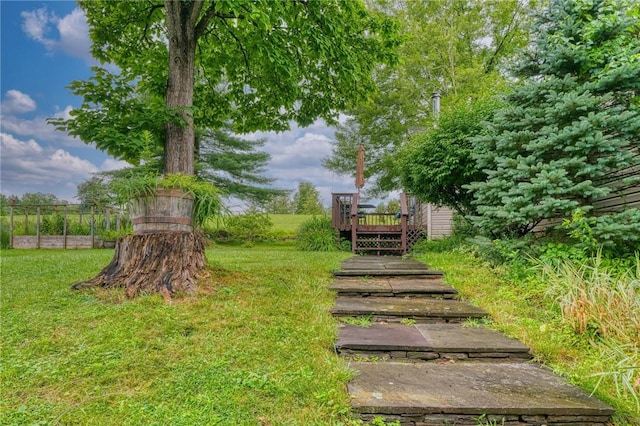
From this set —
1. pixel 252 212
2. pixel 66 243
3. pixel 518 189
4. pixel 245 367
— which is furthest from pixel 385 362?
pixel 66 243

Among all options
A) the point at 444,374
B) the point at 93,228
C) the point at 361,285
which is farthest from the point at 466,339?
the point at 93,228

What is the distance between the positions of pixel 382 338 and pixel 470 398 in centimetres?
86

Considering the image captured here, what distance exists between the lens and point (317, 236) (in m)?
9.39

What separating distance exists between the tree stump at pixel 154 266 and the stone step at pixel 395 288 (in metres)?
1.69

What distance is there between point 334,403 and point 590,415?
1358mm

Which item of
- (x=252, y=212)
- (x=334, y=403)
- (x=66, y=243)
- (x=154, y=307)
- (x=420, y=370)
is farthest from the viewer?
(x=252, y=212)

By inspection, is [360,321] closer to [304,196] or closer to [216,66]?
[216,66]

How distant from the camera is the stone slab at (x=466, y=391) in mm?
1757

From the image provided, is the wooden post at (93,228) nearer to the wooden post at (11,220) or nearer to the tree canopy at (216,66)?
the wooden post at (11,220)

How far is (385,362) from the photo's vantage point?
2338mm

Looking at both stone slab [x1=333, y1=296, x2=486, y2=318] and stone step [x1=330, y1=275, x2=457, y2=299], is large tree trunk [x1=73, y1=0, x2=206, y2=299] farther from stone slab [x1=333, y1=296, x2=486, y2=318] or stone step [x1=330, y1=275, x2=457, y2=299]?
stone step [x1=330, y1=275, x2=457, y2=299]

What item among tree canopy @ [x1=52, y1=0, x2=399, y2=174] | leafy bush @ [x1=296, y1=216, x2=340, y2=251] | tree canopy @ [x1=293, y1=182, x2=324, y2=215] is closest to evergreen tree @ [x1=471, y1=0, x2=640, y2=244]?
tree canopy @ [x1=52, y1=0, x2=399, y2=174]

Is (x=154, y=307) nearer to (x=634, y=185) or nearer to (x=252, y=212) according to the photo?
(x=634, y=185)

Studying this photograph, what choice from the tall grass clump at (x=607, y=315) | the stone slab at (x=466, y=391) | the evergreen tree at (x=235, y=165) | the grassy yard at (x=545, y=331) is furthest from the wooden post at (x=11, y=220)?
the tall grass clump at (x=607, y=315)
